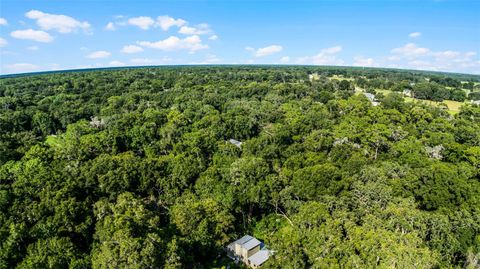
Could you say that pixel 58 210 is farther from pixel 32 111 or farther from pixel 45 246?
pixel 32 111

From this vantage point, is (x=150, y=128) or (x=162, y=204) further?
(x=150, y=128)

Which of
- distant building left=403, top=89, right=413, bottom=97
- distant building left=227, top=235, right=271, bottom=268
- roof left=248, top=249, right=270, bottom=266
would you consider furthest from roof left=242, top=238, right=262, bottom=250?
distant building left=403, top=89, right=413, bottom=97

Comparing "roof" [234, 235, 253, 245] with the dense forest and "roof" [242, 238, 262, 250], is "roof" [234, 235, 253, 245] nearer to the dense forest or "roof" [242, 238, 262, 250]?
"roof" [242, 238, 262, 250]

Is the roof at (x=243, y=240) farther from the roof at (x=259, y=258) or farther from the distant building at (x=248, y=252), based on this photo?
the roof at (x=259, y=258)

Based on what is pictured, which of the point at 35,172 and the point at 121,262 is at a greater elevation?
the point at 35,172

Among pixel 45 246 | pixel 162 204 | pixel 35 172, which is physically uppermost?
pixel 35 172

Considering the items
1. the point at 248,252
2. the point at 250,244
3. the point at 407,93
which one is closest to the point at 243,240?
the point at 250,244

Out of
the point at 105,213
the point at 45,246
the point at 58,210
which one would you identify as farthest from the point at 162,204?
the point at 45,246
